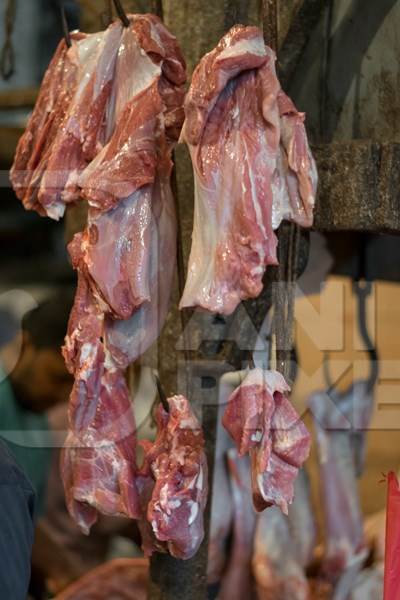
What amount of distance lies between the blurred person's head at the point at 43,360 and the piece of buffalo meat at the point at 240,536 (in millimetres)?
474

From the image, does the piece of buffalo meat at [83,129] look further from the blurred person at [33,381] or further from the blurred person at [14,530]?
the blurred person at [14,530]

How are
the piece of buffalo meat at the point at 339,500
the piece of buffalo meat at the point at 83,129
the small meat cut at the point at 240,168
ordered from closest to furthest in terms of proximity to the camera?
1. the small meat cut at the point at 240,168
2. the piece of buffalo meat at the point at 83,129
3. the piece of buffalo meat at the point at 339,500

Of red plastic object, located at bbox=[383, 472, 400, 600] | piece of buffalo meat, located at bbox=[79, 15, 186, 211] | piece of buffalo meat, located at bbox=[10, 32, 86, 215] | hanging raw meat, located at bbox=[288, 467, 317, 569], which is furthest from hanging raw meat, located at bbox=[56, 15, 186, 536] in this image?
hanging raw meat, located at bbox=[288, 467, 317, 569]

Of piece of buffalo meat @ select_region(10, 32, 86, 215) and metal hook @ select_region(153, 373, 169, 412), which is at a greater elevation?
piece of buffalo meat @ select_region(10, 32, 86, 215)

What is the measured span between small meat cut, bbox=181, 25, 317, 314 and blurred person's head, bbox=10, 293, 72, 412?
50cm

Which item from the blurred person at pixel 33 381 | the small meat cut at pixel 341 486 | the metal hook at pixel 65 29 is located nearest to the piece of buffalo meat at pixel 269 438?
the small meat cut at pixel 341 486

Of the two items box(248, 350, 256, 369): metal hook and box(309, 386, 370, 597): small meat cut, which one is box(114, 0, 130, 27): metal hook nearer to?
box(248, 350, 256, 369): metal hook

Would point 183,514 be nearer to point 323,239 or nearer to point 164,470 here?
point 164,470

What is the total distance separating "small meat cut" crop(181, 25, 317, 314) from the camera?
2199 millimetres

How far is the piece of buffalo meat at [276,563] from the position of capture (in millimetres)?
2865

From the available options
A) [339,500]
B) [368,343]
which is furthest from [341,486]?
[368,343]

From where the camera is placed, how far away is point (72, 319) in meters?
2.42

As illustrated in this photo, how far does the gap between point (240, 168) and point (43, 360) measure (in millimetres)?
753

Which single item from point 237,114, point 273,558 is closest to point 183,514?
point 273,558
